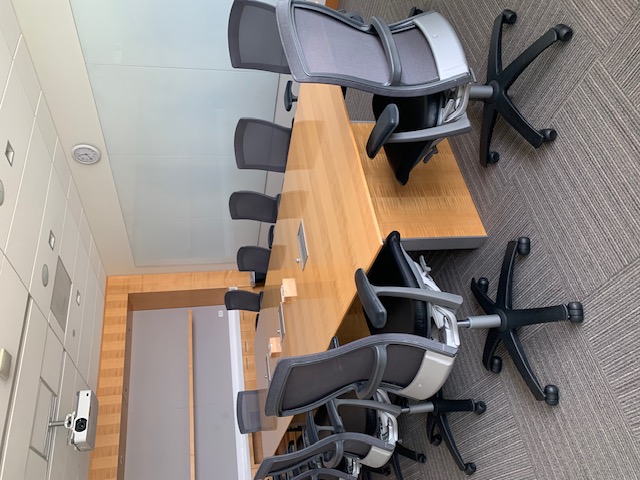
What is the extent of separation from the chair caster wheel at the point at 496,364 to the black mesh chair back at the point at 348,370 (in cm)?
45

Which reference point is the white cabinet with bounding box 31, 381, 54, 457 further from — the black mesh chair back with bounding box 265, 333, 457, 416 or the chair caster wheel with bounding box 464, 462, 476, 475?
the chair caster wheel with bounding box 464, 462, 476, 475

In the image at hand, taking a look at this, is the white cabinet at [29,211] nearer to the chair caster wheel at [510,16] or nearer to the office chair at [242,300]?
the office chair at [242,300]

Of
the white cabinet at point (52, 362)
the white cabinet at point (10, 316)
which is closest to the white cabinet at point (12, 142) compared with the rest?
the white cabinet at point (10, 316)

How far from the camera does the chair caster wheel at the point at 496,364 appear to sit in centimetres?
199

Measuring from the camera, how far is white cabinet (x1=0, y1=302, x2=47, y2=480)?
2.72 m

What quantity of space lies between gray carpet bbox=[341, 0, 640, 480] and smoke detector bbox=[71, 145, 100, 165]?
117 inches

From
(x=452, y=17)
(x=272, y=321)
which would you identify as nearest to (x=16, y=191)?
(x=272, y=321)

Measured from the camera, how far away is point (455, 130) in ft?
5.60

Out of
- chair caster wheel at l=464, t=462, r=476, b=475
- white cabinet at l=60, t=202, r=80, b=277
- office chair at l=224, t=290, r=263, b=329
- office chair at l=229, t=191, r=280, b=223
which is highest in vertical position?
white cabinet at l=60, t=202, r=80, b=277

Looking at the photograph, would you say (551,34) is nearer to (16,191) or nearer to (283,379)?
(283,379)

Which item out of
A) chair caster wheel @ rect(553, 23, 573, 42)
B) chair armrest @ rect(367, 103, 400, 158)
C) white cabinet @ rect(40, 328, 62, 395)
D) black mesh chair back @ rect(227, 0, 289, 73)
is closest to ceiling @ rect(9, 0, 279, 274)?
black mesh chair back @ rect(227, 0, 289, 73)

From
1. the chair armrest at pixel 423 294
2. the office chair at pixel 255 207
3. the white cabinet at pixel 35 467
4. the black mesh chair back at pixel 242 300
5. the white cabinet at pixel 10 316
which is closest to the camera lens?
the chair armrest at pixel 423 294

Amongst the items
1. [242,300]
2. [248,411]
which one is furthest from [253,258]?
[248,411]

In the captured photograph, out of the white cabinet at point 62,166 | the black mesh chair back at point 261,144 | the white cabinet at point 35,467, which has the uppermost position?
the white cabinet at point 62,166
